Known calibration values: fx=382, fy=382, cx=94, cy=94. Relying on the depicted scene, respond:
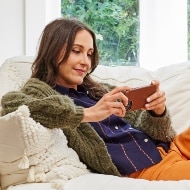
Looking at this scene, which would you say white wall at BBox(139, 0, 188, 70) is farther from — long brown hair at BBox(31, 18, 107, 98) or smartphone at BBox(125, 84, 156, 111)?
smartphone at BBox(125, 84, 156, 111)

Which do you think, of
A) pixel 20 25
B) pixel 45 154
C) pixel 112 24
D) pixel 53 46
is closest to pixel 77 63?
pixel 53 46

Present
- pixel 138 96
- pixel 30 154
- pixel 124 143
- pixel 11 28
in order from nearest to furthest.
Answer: pixel 30 154 < pixel 138 96 < pixel 124 143 < pixel 11 28

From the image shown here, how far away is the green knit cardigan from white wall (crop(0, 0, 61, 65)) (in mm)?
978

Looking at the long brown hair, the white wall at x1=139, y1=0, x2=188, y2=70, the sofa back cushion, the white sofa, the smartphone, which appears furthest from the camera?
the white wall at x1=139, y1=0, x2=188, y2=70

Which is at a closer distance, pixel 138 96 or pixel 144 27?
pixel 138 96

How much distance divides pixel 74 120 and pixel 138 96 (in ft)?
0.78

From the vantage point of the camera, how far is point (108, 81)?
66.0 inches

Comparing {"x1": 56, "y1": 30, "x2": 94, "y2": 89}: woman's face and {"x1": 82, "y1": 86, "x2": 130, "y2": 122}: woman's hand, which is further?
{"x1": 56, "y1": 30, "x2": 94, "y2": 89}: woman's face

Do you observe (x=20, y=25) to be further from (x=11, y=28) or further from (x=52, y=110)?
(x=52, y=110)

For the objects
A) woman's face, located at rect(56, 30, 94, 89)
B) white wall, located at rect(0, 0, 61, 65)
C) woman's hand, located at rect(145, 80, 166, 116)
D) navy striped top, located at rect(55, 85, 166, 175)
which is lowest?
navy striped top, located at rect(55, 85, 166, 175)

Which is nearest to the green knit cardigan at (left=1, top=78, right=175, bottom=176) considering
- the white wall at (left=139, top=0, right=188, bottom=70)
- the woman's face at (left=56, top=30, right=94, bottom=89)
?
the woman's face at (left=56, top=30, right=94, bottom=89)

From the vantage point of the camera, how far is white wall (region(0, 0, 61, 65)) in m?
2.18

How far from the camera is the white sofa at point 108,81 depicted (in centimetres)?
101

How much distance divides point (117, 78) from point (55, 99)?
0.66m
